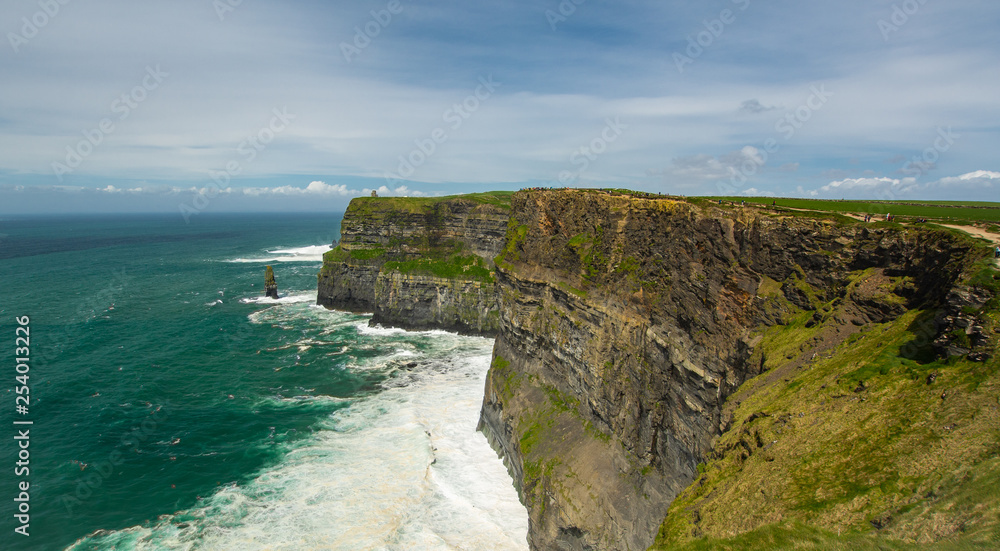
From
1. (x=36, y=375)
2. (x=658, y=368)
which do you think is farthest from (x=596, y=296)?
(x=36, y=375)

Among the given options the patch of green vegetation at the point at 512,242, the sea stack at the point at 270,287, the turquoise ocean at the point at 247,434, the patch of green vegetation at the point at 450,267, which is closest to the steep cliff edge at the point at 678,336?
the patch of green vegetation at the point at 512,242

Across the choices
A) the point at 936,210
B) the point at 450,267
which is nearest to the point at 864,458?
the point at 936,210

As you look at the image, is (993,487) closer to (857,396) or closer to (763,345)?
(857,396)

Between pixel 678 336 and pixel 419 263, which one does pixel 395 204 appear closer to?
pixel 419 263

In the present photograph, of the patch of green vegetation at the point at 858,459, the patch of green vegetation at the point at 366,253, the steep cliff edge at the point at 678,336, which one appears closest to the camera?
the patch of green vegetation at the point at 858,459

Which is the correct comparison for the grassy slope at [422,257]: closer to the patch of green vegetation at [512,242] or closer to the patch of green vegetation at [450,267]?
the patch of green vegetation at [450,267]

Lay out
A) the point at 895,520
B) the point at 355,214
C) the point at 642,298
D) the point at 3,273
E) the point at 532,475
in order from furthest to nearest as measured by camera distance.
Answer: the point at 3,273
the point at 355,214
the point at 532,475
the point at 642,298
the point at 895,520

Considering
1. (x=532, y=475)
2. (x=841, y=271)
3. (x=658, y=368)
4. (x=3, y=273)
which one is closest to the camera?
(x=841, y=271)
